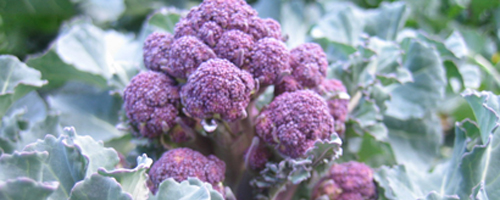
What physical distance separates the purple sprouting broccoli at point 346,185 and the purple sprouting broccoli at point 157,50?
40 cm

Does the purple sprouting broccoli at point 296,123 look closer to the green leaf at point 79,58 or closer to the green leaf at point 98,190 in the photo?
the green leaf at point 98,190

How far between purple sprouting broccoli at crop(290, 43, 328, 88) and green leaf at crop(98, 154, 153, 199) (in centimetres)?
32

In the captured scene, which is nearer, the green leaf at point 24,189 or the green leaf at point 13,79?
the green leaf at point 24,189

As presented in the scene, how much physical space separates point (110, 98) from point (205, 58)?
527mm

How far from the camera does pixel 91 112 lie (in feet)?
3.65

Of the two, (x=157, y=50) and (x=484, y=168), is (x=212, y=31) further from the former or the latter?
(x=484, y=168)

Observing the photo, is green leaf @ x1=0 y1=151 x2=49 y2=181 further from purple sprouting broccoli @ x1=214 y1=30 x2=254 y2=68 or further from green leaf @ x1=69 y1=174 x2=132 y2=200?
purple sprouting broccoli @ x1=214 y1=30 x2=254 y2=68

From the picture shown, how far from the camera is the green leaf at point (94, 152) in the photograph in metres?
0.62

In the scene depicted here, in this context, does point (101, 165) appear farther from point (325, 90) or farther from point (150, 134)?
point (325, 90)

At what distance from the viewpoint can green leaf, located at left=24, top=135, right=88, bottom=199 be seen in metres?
0.61

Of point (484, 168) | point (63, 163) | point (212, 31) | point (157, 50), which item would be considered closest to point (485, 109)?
point (484, 168)

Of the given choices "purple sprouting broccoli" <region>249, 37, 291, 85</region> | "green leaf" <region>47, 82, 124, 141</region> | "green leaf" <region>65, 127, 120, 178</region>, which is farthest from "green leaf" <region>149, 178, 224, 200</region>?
"green leaf" <region>47, 82, 124, 141</region>

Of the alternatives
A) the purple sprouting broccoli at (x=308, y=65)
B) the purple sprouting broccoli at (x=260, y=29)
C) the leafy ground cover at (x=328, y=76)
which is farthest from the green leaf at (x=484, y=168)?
the purple sprouting broccoli at (x=260, y=29)

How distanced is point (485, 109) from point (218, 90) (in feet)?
1.57
